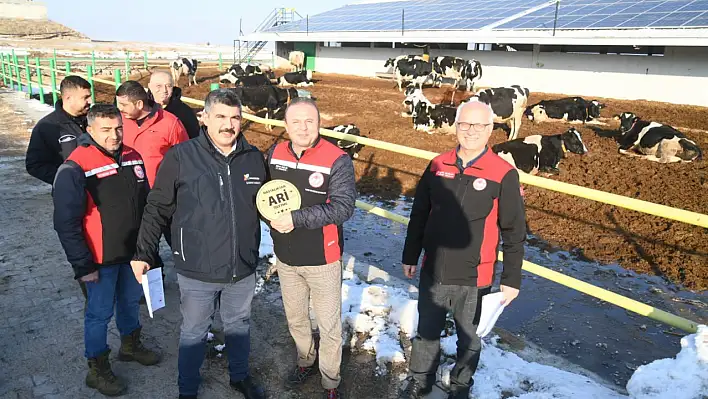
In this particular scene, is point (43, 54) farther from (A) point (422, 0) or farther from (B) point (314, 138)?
(B) point (314, 138)

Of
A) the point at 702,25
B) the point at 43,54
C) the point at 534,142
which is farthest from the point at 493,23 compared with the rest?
the point at 43,54

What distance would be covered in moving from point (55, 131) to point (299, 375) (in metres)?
2.66

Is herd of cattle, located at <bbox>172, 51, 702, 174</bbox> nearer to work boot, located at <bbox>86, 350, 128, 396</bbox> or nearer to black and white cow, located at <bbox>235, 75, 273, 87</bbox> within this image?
black and white cow, located at <bbox>235, 75, 273, 87</bbox>

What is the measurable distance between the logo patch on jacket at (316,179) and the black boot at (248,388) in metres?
1.24

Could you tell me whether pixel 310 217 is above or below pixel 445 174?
below

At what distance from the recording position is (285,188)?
2.62 meters

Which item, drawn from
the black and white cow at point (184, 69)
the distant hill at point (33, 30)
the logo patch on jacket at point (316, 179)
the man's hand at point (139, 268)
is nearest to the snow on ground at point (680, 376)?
the logo patch on jacket at point (316, 179)

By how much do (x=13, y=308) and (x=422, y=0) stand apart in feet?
121

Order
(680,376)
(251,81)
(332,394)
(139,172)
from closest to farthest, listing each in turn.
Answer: (680,376), (332,394), (139,172), (251,81)

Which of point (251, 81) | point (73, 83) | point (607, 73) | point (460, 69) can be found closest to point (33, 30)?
point (251, 81)

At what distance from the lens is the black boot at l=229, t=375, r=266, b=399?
284cm

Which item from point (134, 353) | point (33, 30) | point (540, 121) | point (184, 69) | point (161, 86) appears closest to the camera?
point (134, 353)

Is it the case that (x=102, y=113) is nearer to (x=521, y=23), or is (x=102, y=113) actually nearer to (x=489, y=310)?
(x=489, y=310)

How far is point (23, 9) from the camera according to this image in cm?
8694
